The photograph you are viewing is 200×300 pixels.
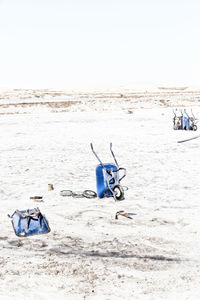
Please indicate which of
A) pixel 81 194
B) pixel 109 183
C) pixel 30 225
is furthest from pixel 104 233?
pixel 81 194

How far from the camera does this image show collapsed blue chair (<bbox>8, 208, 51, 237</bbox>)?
6578 mm

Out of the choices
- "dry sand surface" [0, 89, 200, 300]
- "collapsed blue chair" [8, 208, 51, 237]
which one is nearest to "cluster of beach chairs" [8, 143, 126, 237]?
"collapsed blue chair" [8, 208, 51, 237]

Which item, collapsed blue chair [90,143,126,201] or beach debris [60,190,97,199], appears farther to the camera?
beach debris [60,190,97,199]

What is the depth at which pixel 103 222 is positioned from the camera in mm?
7238

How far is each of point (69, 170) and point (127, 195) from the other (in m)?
3.50

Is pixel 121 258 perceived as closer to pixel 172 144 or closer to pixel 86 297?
pixel 86 297

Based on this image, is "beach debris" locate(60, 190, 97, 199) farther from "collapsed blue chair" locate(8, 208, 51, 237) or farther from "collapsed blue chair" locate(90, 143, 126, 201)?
"collapsed blue chair" locate(8, 208, 51, 237)

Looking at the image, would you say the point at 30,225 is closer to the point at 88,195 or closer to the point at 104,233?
the point at 104,233

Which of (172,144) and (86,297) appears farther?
(172,144)

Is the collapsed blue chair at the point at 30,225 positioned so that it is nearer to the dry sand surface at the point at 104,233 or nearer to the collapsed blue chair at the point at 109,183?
the dry sand surface at the point at 104,233

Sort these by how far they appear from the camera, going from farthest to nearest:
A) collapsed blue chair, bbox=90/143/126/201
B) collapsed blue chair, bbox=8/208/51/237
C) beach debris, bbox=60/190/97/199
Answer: beach debris, bbox=60/190/97/199
collapsed blue chair, bbox=90/143/126/201
collapsed blue chair, bbox=8/208/51/237

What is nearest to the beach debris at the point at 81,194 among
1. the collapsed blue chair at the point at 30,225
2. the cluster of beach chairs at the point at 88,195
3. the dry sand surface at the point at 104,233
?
the cluster of beach chairs at the point at 88,195

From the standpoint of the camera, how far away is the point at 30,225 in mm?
6648

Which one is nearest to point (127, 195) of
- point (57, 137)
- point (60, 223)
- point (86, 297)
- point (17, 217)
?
point (60, 223)
